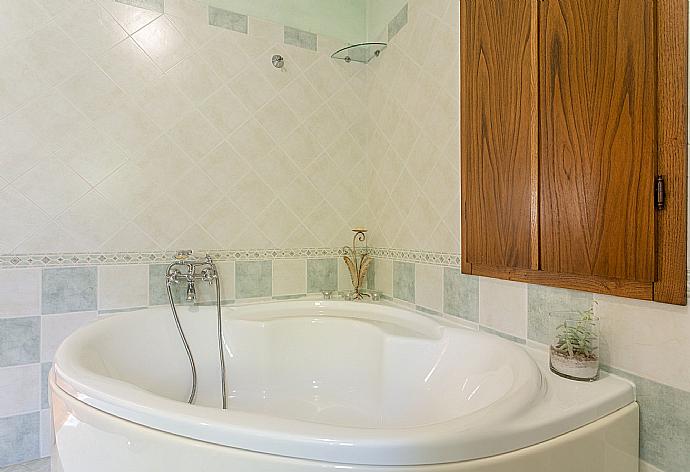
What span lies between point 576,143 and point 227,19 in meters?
1.73

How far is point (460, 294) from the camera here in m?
1.60

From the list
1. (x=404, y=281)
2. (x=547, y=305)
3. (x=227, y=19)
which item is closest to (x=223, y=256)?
(x=404, y=281)

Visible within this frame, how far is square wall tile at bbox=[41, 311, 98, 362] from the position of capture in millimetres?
1626

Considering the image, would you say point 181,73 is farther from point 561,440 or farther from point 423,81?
point 561,440

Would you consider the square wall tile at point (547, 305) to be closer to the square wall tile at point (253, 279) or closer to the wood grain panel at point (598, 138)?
the wood grain panel at point (598, 138)

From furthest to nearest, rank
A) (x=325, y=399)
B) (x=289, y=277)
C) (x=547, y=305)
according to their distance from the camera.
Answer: (x=289, y=277)
(x=325, y=399)
(x=547, y=305)

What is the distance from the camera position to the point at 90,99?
1703mm

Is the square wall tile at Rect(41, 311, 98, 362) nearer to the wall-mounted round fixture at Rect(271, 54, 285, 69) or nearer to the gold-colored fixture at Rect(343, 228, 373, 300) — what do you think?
the gold-colored fixture at Rect(343, 228, 373, 300)

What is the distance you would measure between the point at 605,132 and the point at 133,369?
1777 mm

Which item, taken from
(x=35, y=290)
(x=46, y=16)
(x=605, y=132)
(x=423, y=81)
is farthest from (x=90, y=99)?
(x=605, y=132)

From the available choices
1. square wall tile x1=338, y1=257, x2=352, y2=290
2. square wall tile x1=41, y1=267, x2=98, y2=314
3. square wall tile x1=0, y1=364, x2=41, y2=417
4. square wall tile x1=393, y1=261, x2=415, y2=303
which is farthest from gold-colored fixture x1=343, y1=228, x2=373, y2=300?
square wall tile x1=0, y1=364, x2=41, y2=417

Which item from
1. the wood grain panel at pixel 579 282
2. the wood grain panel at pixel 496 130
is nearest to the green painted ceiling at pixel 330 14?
the wood grain panel at pixel 496 130

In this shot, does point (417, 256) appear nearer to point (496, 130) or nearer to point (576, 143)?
point (496, 130)

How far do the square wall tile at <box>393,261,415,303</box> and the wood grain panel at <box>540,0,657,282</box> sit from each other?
78cm
